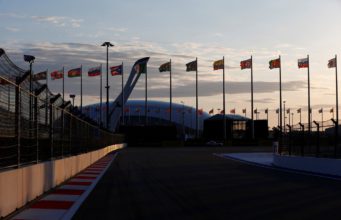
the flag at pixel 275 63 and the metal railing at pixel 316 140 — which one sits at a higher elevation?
the flag at pixel 275 63

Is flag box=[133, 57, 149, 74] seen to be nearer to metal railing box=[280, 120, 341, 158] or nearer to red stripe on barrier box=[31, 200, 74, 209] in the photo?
metal railing box=[280, 120, 341, 158]

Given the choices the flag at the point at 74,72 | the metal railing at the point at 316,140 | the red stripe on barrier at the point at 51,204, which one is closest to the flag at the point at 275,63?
the flag at the point at 74,72

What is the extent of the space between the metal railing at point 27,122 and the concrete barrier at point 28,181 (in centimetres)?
25

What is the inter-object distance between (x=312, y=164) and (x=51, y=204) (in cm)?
1487

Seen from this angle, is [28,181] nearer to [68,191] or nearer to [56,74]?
[68,191]

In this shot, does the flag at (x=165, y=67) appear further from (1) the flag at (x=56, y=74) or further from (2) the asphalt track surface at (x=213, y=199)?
(2) the asphalt track surface at (x=213, y=199)

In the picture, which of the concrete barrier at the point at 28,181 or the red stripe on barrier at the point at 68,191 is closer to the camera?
the concrete barrier at the point at 28,181

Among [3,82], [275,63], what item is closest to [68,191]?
[3,82]

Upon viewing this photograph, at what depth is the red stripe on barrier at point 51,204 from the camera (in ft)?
38.4

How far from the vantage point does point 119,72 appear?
83.9 metres

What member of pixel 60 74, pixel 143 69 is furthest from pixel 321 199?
pixel 143 69

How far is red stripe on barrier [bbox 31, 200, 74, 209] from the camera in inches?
460

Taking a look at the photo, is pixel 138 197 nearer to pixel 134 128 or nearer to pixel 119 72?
pixel 119 72

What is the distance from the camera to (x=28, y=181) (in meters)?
12.2
